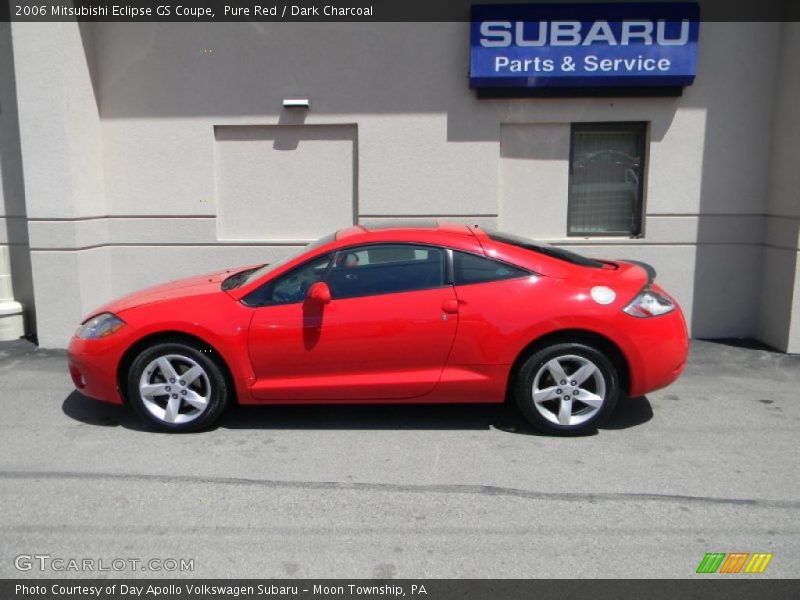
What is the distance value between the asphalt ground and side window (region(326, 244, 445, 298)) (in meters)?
1.09

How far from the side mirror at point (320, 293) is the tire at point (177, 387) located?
88 cm

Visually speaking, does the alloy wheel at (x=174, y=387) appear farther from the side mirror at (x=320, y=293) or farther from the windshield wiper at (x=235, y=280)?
the side mirror at (x=320, y=293)

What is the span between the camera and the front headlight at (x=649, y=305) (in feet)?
16.4

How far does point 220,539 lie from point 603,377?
280 centimetres

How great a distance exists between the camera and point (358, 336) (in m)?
4.96

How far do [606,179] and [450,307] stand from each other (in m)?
4.04

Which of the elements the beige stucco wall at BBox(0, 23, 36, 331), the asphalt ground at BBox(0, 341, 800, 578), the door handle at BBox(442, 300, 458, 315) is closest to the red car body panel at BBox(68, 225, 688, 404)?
the door handle at BBox(442, 300, 458, 315)

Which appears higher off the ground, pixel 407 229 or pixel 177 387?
pixel 407 229

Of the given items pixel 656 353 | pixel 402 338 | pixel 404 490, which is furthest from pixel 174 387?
pixel 656 353

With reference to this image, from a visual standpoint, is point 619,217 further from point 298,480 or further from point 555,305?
point 298,480

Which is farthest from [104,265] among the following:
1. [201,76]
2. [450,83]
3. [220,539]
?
[220,539]

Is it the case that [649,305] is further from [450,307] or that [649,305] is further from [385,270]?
[385,270]
